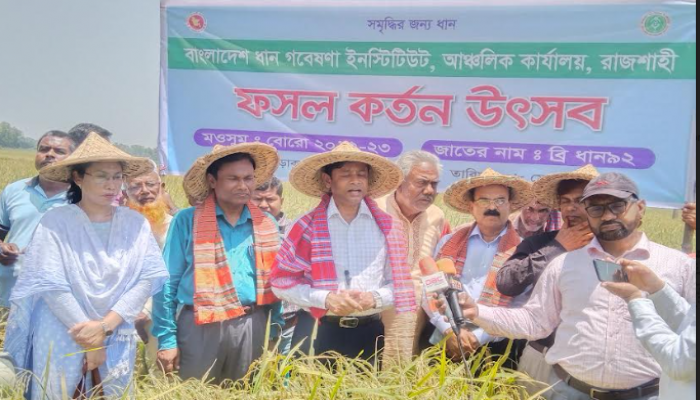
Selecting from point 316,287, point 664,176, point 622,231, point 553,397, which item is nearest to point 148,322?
point 316,287

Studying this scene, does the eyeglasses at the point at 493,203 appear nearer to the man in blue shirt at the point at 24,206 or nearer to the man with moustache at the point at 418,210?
the man with moustache at the point at 418,210

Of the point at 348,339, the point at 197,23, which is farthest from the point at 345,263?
the point at 197,23

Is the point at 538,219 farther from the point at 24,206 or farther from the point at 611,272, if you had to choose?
the point at 24,206

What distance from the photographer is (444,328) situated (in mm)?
3334

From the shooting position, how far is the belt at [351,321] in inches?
123

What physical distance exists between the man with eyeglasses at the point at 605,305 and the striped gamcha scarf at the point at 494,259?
51 cm

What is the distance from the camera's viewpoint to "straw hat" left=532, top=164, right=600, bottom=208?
124 inches

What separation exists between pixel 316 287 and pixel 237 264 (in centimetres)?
49

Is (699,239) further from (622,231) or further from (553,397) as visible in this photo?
(553,397)

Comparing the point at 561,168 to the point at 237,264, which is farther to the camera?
the point at 561,168

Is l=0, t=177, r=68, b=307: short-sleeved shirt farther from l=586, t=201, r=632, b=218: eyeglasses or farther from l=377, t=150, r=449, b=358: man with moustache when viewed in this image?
l=586, t=201, r=632, b=218: eyeglasses

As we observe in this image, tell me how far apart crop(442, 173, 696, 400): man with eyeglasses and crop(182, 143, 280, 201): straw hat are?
1416 mm

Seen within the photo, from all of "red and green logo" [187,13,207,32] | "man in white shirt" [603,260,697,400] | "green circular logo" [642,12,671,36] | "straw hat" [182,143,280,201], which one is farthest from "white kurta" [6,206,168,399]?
Result: "green circular logo" [642,12,671,36]

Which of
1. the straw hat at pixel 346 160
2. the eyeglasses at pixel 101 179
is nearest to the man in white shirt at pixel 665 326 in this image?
the straw hat at pixel 346 160
